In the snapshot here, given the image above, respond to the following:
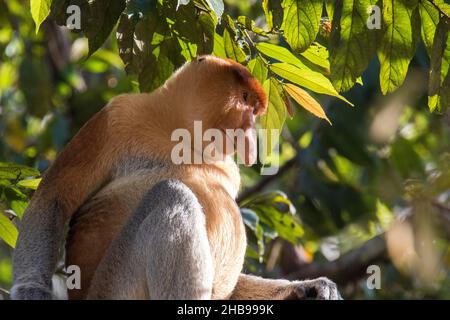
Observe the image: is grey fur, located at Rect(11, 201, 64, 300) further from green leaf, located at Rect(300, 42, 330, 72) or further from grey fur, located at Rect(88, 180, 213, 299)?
green leaf, located at Rect(300, 42, 330, 72)

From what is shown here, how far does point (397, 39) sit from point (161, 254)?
1448 mm

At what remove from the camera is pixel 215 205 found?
4031 mm

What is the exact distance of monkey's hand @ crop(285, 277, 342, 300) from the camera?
4.02 meters

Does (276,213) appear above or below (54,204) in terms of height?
above

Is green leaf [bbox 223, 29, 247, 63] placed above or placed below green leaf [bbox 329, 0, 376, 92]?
above

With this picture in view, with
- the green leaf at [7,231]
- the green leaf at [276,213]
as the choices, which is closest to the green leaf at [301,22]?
the green leaf at [7,231]

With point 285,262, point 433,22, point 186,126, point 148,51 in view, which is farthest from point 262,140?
point 285,262

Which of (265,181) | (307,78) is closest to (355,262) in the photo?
(265,181)

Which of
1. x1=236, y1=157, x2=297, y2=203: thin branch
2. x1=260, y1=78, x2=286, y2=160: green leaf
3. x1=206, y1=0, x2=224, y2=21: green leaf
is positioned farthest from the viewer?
x1=236, y1=157, x2=297, y2=203: thin branch

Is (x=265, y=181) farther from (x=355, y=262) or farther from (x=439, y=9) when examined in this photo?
→ (x=439, y=9)

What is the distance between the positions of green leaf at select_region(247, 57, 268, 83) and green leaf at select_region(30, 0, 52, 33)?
3.64ft

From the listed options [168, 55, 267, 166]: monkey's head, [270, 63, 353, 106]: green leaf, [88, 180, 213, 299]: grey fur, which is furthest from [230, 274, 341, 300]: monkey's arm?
[270, 63, 353, 106]: green leaf

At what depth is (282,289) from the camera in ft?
14.1

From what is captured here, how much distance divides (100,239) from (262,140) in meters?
1.05
